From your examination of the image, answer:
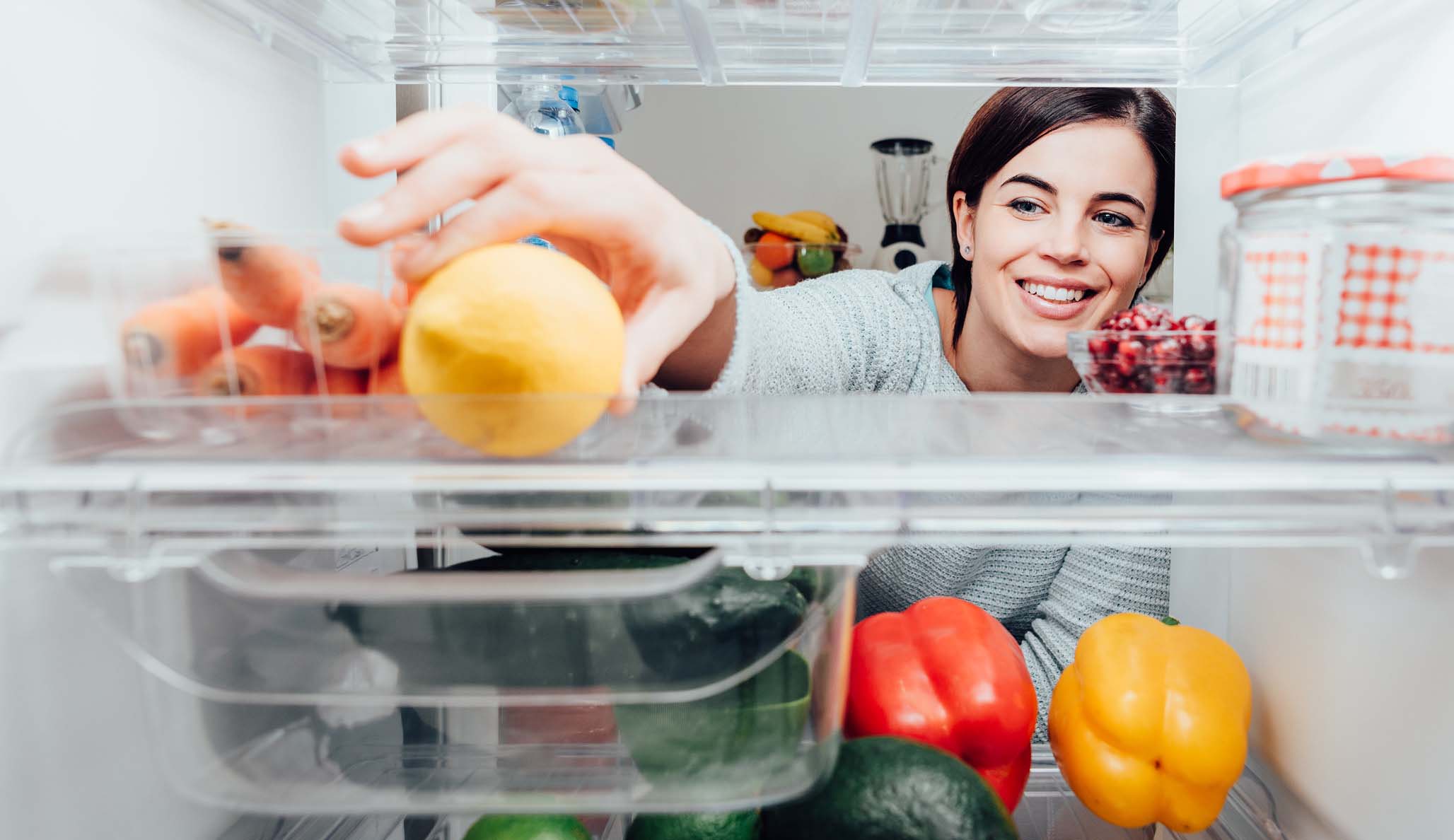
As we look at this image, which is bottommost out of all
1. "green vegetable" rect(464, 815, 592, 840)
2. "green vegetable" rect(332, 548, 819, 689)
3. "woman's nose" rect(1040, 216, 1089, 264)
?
"green vegetable" rect(464, 815, 592, 840)

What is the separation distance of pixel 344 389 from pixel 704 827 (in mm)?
295

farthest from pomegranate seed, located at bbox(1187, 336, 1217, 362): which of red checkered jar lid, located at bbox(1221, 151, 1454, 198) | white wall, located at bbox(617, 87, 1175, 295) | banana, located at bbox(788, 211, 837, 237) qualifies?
white wall, located at bbox(617, 87, 1175, 295)

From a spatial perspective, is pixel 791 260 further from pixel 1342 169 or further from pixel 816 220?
pixel 1342 169

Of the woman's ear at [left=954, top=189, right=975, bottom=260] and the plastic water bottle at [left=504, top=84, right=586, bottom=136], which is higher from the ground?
the plastic water bottle at [left=504, top=84, right=586, bottom=136]

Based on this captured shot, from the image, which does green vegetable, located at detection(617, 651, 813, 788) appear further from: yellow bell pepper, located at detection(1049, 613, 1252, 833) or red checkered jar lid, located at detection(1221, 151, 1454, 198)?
red checkered jar lid, located at detection(1221, 151, 1454, 198)

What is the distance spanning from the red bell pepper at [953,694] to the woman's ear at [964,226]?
30.6 inches

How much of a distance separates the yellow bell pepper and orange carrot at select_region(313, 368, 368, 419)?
1.51 feet

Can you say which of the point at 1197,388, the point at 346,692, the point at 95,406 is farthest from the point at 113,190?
the point at 1197,388

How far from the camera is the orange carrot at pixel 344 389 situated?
0.42m

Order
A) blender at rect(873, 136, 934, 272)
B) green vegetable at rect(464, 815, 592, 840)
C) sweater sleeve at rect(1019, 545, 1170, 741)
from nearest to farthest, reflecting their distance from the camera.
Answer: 1. green vegetable at rect(464, 815, 592, 840)
2. sweater sleeve at rect(1019, 545, 1170, 741)
3. blender at rect(873, 136, 934, 272)

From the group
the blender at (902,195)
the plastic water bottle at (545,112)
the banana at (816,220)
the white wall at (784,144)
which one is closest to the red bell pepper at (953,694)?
the plastic water bottle at (545,112)

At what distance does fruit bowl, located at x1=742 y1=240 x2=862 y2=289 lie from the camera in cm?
174

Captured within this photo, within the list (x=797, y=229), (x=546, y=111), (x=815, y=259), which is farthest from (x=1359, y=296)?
(x=797, y=229)

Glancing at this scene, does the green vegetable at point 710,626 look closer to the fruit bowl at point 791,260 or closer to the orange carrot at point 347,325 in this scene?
the orange carrot at point 347,325
